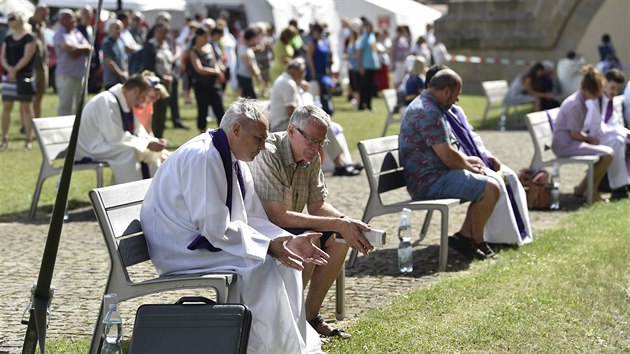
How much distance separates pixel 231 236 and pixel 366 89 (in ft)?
64.3

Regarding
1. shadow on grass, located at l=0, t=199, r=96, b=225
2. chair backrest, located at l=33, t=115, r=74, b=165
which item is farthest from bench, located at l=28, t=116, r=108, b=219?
shadow on grass, located at l=0, t=199, r=96, b=225

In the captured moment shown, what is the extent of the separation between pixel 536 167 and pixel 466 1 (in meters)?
20.0

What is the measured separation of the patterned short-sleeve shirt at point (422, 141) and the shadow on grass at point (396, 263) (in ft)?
1.62

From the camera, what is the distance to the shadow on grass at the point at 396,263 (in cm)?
846

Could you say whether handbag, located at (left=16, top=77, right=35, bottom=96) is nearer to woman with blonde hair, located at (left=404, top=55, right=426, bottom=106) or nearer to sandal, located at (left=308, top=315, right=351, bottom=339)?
woman with blonde hair, located at (left=404, top=55, right=426, bottom=106)

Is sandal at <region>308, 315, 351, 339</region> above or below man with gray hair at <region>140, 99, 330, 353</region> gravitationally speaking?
below

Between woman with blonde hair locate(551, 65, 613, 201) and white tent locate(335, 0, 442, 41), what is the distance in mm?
22115

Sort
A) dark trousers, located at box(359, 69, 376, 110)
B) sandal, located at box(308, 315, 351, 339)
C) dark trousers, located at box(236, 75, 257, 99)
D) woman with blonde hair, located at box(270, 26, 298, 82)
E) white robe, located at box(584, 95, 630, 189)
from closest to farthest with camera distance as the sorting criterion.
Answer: sandal, located at box(308, 315, 351, 339)
white robe, located at box(584, 95, 630, 189)
woman with blonde hair, located at box(270, 26, 298, 82)
dark trousers, located at box(236, 75, 257, 99)
dark trousers, located at box(359, 69, 376, 110)

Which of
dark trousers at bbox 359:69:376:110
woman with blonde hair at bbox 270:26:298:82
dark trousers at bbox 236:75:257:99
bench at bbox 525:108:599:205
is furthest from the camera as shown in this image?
dark trousers at bbox 359:69:376:110

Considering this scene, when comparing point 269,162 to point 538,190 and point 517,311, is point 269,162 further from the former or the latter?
point 538,190

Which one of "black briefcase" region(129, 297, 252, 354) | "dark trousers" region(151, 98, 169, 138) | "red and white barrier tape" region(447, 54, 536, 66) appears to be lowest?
"red and white barrier tape" region(447, 54, 536, 66)

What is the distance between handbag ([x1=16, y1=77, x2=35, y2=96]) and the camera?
53.7 ft

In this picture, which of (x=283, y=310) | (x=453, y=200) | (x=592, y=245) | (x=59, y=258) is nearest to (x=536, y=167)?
(x=592, y=245)

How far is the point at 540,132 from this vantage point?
12047mm
